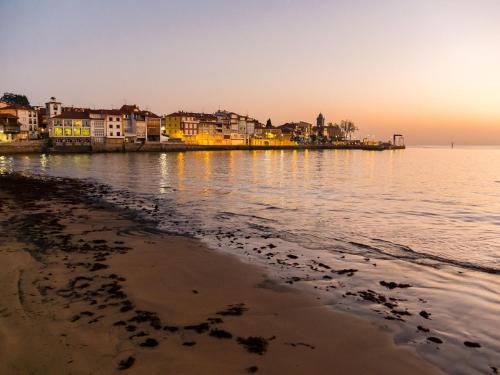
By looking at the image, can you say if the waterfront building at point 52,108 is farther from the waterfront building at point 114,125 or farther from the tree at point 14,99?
the tree at point 14,99

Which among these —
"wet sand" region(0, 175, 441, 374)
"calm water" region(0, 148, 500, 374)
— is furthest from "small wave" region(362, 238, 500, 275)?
"wet sand" region(0, 175, 441, 374)

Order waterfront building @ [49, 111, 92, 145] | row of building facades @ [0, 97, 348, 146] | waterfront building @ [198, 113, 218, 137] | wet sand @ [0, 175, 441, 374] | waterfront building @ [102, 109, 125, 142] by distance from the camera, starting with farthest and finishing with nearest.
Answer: waterfront building @ [198, 113, 218, 137] → waterfront building @ [102, 109, 125, 142] → row of building facades @ [0, 97, 348, 146] → waterfront building @ [49, 111, 92, 145] → wet sand @ [0, 175, 441, 374]

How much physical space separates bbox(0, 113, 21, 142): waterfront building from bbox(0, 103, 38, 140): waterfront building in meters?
4.55

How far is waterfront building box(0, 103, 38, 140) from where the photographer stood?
116 m

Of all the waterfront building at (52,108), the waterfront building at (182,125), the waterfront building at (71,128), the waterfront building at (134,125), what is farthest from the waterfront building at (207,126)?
the waterfront building at (52,108)

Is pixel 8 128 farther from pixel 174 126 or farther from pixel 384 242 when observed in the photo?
pixel 384 242

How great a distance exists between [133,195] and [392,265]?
61.4 ft

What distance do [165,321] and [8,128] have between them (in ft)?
393

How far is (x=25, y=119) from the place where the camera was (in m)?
122

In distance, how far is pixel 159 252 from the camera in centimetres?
1077

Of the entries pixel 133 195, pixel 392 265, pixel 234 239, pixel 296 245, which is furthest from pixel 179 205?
pixel 392 265

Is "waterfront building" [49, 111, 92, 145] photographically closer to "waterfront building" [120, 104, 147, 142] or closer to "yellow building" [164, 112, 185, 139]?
"waterfront building" [120, 104, 147, 142]

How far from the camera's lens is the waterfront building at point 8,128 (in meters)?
102

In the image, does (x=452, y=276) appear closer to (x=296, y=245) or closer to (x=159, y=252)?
(x=296, y=245)
